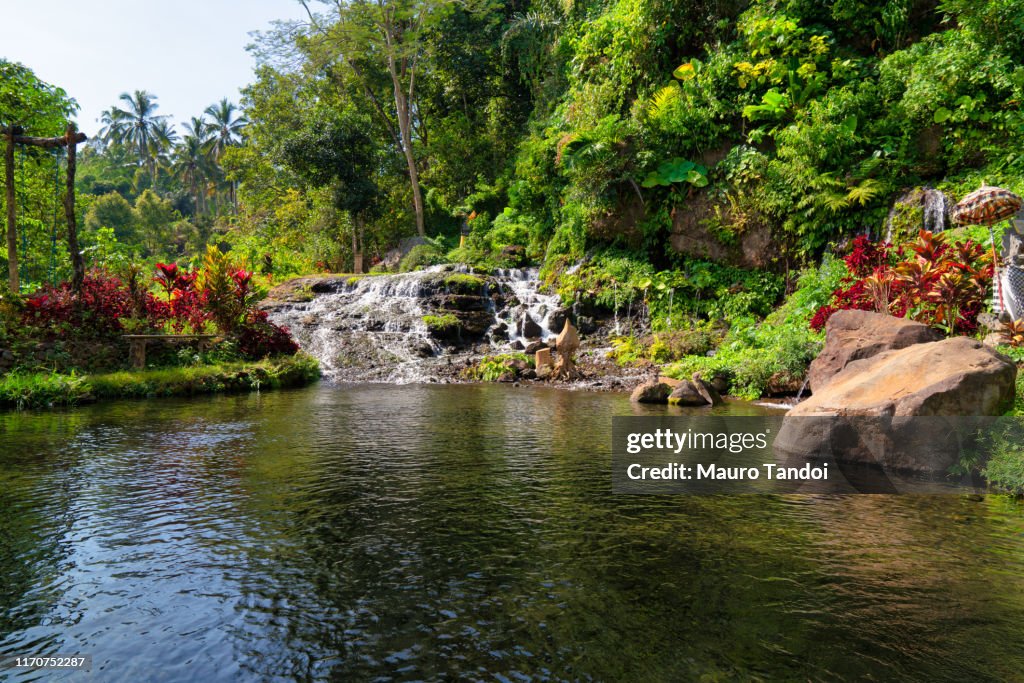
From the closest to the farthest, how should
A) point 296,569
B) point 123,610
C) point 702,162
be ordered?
point 123,610 → point 296,569 → point 702,162

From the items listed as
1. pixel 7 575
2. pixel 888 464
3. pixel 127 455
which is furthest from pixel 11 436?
pixel 888 464

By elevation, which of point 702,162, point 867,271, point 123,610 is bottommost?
point 123,610

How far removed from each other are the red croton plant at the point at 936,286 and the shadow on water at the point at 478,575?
19.5 feet

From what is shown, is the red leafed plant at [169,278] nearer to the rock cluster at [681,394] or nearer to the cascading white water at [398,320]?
the cascading white water at [398,320]

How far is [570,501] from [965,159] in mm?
14717

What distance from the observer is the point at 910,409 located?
618 cm

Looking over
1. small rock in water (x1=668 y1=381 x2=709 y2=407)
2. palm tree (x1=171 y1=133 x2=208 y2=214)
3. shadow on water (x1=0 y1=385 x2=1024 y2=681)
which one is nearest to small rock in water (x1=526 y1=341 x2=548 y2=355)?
small rock in water (x1=668 y1=381 x2=709 y2=407)

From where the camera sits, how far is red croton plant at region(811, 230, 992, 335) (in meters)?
10.1

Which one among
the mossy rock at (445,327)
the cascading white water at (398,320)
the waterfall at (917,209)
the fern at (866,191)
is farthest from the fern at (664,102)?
the mossy rock at (445,327)

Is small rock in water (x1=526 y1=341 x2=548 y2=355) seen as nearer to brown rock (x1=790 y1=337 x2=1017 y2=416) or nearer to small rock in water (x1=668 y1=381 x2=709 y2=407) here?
small rock in water (x1=668 y1=381 x2=709 y2=407)

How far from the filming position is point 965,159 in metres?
14.3

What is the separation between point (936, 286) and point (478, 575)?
9905 millimetres

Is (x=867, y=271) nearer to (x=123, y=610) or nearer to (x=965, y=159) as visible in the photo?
(x=965, y=159)
